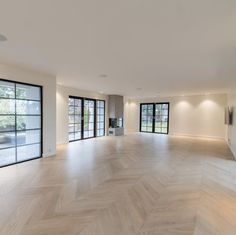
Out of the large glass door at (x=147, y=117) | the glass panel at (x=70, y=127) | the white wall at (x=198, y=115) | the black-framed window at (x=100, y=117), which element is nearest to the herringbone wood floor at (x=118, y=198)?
the glass panel at (x=70, y=127)

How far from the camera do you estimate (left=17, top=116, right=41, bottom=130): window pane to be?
4680mm

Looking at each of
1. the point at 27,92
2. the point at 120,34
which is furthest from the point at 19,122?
the point at 120,34

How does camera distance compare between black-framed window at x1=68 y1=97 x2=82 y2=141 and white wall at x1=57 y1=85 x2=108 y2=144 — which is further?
black-framed window at x1=68 y1=97 x2=82 y2=141

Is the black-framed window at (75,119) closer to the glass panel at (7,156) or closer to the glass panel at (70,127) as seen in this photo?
the glass panel at (70,127)

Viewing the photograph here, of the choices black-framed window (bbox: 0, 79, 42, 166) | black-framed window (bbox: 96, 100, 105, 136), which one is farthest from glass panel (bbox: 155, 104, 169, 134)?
black-framed window (bbox: 0, 79, 42, 166)

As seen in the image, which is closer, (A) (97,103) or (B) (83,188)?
(B) (83,188)

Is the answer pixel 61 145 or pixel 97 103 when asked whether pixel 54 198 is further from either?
pixel 97 103

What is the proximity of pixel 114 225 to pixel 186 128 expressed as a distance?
29.3 ft

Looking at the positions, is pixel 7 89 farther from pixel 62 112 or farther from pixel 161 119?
pixel 161 119

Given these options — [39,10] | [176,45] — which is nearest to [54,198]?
[39,10]

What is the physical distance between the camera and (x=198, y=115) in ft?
31.3

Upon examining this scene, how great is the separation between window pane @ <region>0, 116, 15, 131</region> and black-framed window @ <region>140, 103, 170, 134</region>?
861 centimetres

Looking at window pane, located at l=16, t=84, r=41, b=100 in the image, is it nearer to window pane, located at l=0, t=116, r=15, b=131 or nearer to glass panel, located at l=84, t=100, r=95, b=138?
window pane, located at l=0, t=116, r=15, b=131

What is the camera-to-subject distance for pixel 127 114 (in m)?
12.3
